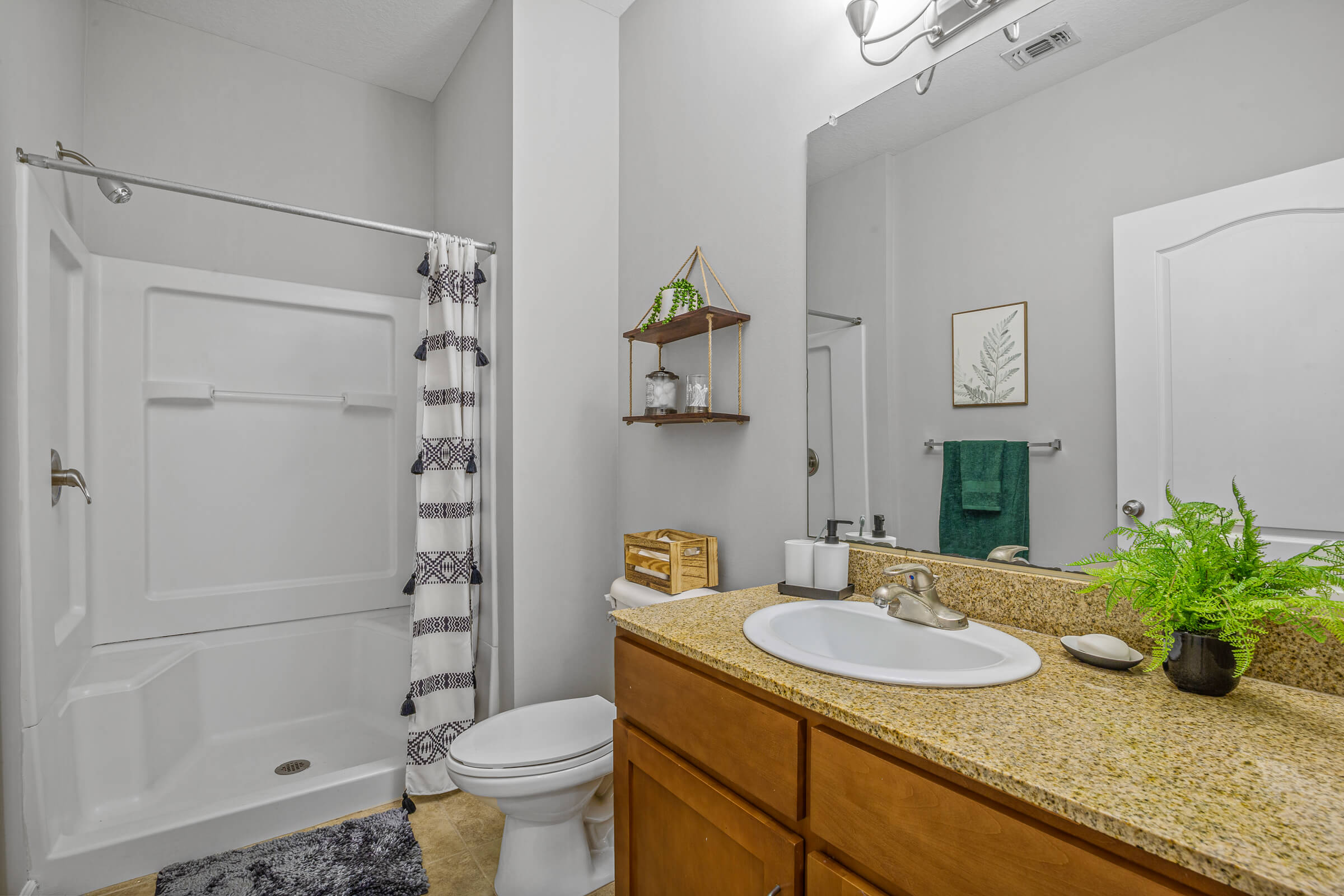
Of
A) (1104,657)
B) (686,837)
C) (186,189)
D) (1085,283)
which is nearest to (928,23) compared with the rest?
(1085,283)

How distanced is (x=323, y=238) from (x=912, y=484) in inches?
105

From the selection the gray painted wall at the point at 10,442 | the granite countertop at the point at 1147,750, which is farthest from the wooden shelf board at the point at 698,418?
the gray painted wall at the point at 10,442

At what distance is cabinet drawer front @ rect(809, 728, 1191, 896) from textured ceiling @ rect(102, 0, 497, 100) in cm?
253

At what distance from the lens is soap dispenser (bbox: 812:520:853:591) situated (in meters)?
1.38

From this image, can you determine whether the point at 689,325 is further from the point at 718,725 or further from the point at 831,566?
the point at 718,725

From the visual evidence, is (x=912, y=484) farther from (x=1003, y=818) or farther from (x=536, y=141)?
(x=536, y=141)

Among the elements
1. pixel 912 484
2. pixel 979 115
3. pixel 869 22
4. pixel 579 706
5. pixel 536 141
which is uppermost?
pixel 536 141

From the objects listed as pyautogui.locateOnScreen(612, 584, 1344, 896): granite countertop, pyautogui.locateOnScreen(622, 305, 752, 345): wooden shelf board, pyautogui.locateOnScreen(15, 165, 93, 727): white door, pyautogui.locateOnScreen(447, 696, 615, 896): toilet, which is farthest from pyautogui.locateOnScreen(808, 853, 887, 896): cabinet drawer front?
pyautogui.locateOnScreen(15, 165, 93, 727): white door

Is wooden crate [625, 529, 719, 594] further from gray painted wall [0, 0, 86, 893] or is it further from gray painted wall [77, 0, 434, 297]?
gray painted wall [77, 0, 434, 297]

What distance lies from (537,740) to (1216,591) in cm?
151

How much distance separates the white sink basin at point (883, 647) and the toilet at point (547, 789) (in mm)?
469

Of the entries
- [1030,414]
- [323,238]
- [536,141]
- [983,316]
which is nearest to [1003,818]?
[1030,414]

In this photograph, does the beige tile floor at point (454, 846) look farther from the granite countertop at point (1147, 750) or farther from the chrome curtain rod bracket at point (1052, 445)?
the chrome curtain rod bracket at point (1052, 445)

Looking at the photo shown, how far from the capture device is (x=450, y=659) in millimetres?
2105
